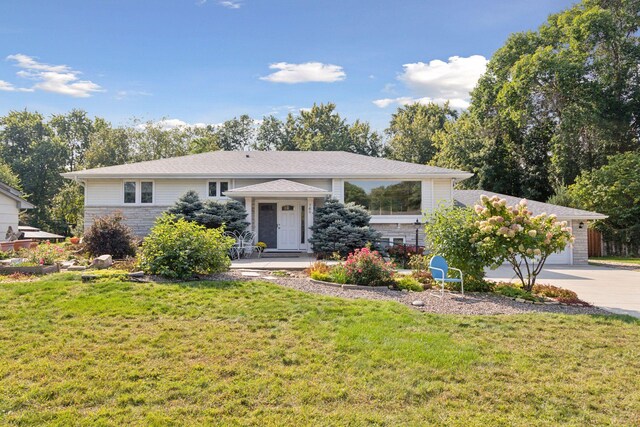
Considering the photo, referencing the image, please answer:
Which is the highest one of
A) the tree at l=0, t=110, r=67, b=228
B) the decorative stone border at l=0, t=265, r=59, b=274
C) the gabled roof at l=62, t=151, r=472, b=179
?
the tree at l=0, t=110, r=67, b=228

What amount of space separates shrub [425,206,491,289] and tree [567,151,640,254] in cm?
1703

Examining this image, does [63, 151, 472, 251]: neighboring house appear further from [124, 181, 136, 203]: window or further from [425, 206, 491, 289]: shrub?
[425, 206, 491, 289]: shrub

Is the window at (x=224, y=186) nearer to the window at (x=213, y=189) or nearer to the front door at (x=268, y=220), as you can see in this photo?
the window at (x=213, y=189)

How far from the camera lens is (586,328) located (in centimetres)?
585

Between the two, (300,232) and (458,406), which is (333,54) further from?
(458,406)

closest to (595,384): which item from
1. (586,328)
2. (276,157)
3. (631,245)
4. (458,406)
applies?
(458,406)

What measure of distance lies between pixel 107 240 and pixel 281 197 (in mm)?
6833

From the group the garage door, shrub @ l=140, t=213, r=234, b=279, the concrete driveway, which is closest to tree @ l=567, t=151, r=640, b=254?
the garage door

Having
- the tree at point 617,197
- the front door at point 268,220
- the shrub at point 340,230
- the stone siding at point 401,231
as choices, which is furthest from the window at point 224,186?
the tree at point 617,197

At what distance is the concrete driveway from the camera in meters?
7.77

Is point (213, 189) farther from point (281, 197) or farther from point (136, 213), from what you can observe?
point (136, 213)

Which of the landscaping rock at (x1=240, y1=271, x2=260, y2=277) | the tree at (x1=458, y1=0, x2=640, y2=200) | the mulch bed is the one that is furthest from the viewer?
the tree at (x1=458, y1=0, x2=640, y2=200)

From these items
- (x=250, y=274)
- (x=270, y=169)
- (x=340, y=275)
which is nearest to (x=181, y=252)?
(x=250, y=274)

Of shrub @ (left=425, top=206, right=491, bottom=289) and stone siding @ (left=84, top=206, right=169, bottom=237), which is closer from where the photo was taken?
shrub @ (left=425, top=206, right=491, bottom=289)
